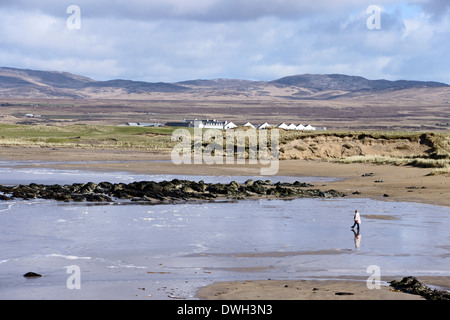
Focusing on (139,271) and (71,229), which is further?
(71,229)

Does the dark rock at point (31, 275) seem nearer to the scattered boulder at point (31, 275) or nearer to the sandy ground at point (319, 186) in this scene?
the scattered boulder at point (31, 275)

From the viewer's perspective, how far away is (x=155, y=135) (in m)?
113

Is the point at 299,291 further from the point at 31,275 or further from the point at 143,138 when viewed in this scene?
the point at 143,138

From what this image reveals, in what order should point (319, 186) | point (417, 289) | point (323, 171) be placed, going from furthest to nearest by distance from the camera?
point (323, 171) → point (319, 186) → point (417, 289)

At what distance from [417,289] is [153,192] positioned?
2155 cm

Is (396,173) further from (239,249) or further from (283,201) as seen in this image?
(239,249)

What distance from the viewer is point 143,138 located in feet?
346

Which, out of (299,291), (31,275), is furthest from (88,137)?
(299,291)

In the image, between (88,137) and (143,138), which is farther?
(143,138)

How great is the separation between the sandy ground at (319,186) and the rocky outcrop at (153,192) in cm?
353

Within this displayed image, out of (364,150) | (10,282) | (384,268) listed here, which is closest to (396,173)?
(364,150)

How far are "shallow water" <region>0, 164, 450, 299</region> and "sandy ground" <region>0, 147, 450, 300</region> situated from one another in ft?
3.12

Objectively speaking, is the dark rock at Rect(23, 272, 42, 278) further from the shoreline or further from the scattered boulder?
the shoreline

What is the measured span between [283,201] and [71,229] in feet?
39.8
